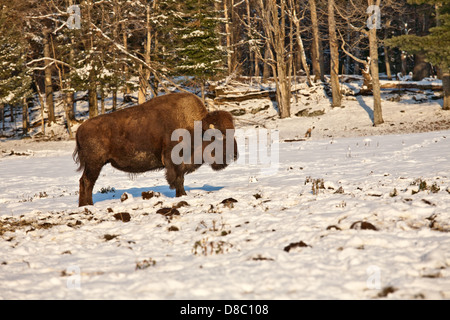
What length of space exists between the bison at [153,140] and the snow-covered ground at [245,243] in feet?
2.60

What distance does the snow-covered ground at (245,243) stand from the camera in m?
4.04

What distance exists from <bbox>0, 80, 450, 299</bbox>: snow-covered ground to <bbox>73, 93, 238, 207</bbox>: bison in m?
0.79

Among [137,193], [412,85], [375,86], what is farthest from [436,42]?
[137,193]

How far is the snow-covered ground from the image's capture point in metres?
4.04

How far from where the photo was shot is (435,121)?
26594mm

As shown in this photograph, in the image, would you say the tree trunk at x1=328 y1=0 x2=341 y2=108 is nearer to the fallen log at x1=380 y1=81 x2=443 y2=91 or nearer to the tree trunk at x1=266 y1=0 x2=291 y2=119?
the tree trunk at x1=266 y1=0 x2=291 y2=119

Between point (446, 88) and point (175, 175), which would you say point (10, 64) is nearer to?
point (175, 175)

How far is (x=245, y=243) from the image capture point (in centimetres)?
537

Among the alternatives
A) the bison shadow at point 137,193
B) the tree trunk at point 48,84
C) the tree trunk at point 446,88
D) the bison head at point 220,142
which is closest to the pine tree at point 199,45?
the tree trunk at point 48,84

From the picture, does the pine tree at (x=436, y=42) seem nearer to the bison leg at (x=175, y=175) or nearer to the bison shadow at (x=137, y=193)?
the bison shadow at (x=137, y=193)

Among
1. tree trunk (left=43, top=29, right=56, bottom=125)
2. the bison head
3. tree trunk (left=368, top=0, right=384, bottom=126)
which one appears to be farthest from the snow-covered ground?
tree trunk (left=43, top=29, right=56, bottom=125)

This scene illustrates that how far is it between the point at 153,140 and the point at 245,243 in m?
4.46
